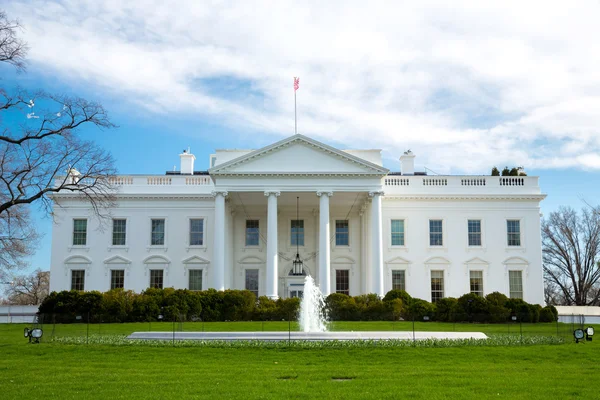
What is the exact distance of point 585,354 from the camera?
20.0m

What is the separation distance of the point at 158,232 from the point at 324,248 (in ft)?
39.9

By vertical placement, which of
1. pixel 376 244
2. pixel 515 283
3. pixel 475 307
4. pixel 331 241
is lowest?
pixel 475 307

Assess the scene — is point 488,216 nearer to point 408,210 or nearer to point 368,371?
point 408,210

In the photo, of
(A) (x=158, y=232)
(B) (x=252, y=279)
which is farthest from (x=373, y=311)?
(A) (x=158, y=232)

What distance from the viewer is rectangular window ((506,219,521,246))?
4469 centimetres

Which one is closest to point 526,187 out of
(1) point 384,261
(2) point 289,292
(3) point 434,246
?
(3) point 434,246

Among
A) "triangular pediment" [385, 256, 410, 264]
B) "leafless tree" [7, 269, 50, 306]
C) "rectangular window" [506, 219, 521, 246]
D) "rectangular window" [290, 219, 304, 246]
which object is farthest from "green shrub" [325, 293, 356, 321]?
"leafless tree" [7, 269, 50, 306]

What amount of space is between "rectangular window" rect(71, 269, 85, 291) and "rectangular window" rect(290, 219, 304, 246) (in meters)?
14.1

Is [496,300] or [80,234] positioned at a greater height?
[80,234]

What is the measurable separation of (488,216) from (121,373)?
33.4 metres

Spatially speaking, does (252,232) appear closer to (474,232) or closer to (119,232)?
(119,232)

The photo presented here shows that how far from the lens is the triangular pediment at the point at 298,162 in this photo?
39.9m

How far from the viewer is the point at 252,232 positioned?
1801 inches

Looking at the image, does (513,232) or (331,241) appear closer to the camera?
(513,232)
